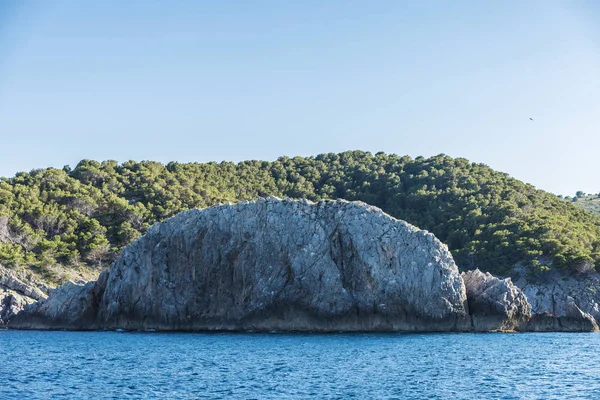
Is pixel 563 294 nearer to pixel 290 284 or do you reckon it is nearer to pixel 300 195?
pixel 290 284

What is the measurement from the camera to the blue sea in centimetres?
3512

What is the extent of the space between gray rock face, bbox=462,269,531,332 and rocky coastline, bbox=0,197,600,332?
94mm

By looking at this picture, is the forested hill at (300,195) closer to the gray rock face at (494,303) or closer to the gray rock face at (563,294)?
the gray rock face at (563,294)

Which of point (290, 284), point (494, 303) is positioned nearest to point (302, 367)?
point (290, 284)

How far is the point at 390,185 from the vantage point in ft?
412

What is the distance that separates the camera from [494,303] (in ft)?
225

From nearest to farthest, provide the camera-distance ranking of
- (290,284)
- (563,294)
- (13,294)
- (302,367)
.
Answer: (302,367), (290,284), (13,294), (563,294)

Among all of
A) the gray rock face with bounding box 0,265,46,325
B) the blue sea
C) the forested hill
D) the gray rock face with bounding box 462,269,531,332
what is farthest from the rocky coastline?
the forested hill

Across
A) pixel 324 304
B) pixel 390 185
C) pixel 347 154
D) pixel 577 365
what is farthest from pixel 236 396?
pixel 347 154

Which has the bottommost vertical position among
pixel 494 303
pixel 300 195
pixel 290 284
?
pixel 494 303

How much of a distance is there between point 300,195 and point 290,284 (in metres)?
58.9

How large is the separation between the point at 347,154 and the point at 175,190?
46.1 meters

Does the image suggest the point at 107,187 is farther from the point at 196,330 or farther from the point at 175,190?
the point at 196,330

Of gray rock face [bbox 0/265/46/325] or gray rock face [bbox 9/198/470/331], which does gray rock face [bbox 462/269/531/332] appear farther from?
gray rock face [bbox 0/265/46/325]
